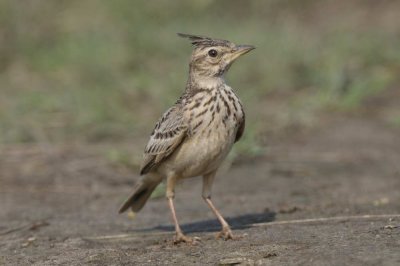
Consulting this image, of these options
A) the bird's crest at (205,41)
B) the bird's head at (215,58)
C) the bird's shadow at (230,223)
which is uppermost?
the bird's crest at (205,41)

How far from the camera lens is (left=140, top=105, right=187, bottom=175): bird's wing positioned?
627 cm

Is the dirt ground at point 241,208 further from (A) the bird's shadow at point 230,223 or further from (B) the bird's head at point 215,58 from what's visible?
(B) the bird's head at point 215,58

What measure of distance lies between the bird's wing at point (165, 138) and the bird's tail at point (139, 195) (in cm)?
25

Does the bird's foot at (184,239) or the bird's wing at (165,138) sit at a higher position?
the bird's wing at (165,138)

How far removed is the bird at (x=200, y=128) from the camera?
6.16 metres

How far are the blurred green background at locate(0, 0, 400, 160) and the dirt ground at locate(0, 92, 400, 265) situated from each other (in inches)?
19.8

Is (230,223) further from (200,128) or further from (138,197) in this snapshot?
(200,128)

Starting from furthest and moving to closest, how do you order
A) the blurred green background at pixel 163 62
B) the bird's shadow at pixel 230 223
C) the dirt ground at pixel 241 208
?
the blurred green background at pixel 163 62, the bird's shadow at pixel 230 223, the dirt ground at pixel 241 208

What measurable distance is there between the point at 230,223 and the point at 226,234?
2.86 ft

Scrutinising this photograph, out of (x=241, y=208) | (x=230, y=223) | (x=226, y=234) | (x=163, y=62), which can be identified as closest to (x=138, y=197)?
(x=230, y=223)

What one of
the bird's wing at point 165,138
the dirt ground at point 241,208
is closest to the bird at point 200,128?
the bird's wing at point 165,138

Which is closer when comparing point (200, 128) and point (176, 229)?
point (200, 128)

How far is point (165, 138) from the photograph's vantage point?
Answer: 6.41 meters

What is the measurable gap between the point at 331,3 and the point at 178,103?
10881 mm
